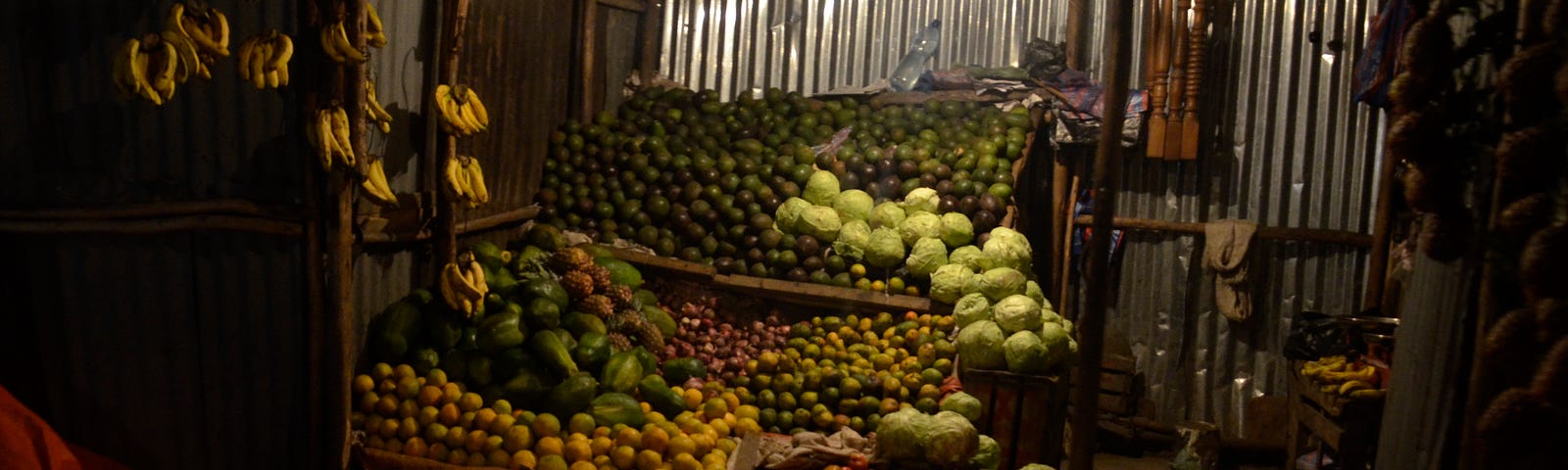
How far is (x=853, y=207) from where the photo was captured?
630 cm

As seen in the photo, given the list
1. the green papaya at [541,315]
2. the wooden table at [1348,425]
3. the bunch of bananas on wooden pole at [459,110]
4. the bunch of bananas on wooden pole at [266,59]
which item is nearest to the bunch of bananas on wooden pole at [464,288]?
the green papaya at [541,315]

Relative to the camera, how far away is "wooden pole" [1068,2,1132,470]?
242cm

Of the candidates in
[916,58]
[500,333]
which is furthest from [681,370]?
[916,58]

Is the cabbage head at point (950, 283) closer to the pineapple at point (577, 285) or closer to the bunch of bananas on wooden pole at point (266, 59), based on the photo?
the pineapple at point (577, 285)

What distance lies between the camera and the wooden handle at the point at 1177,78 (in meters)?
6.84

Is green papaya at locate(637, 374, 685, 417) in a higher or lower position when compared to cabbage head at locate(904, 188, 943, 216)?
lower

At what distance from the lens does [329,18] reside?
3865 mm

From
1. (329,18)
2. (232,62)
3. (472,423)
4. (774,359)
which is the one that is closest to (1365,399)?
(774,359)

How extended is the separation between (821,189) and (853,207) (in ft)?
0.72

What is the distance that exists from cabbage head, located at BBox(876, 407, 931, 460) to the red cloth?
9.71ft

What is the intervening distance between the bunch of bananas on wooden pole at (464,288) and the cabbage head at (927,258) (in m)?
2.32

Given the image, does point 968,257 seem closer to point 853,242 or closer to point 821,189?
point 853,242

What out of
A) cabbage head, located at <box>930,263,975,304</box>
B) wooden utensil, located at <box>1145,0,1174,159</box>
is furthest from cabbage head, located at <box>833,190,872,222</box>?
wooden utensil, located at <box>1145,0,1174,159</box>

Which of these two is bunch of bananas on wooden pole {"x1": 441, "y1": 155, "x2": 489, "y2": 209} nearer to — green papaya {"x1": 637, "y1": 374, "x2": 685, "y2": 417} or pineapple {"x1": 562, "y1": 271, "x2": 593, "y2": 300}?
pineapple {"x1": 562, "y1": 271, "x2": 593, "y2": 300}
